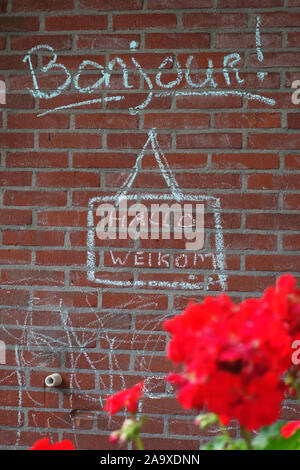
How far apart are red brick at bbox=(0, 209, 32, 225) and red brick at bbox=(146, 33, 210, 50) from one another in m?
0.78

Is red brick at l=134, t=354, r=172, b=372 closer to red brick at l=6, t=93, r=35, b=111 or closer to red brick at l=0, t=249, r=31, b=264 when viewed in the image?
red brick at l=0, t=249, r=31, b=264

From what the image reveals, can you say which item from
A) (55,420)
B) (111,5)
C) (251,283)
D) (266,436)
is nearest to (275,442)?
(266,436)

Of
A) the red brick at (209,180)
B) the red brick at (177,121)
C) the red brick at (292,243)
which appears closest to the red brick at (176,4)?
the red brick at (177,121)

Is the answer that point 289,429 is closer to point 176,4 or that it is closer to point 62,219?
point 62,219

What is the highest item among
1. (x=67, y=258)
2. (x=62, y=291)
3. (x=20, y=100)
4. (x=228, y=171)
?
(x=20, y=100)

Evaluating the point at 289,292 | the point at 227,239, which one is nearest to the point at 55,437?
the point at 227,239

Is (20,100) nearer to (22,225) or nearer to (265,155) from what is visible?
(22,225)

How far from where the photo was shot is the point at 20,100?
76.6 inches

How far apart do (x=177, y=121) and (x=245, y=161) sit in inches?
11.5

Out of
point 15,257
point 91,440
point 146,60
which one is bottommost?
point 91,440

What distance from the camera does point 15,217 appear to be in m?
1.94

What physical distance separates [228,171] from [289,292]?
1.19 m

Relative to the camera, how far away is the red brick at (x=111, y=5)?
189cm

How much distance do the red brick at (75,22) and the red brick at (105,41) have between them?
34 mm
